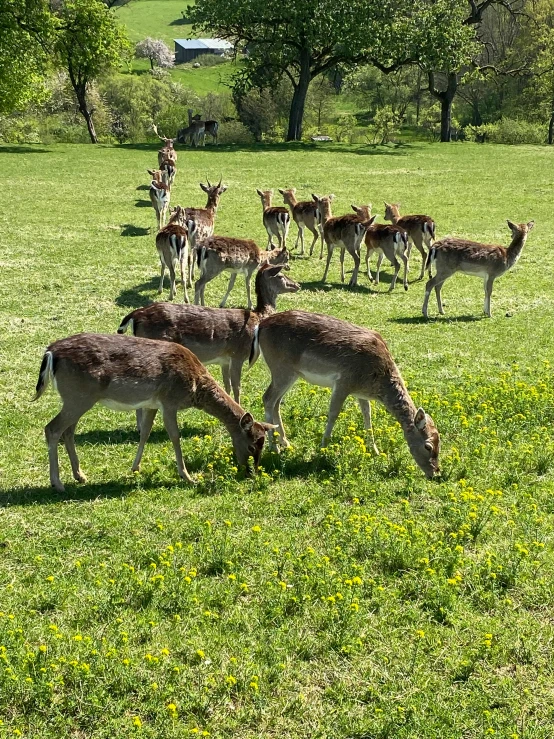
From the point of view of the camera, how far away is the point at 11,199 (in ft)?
86.5

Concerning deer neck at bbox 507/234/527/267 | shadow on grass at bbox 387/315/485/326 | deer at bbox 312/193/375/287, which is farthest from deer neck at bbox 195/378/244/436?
deer at bbox 312/193/375/287

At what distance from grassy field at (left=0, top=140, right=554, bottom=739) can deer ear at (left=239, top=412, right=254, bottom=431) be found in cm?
40

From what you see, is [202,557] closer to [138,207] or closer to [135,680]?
[135,680]

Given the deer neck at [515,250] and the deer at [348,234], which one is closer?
the deer neck at [515,250]

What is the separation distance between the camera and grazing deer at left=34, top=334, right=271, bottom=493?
25.3ft

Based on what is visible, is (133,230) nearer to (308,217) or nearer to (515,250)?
(308,217)

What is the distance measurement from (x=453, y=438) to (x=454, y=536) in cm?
253

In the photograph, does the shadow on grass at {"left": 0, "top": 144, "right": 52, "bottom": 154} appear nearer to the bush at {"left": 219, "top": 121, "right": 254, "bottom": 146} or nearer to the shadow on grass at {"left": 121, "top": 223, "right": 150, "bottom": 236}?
the bush at {"left": 219, "top": 121, "right": 254, "bottom": 146}

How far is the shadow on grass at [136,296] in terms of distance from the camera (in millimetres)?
15664

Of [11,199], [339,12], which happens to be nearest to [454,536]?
[11,199]

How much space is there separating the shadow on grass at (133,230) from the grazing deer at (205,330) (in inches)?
498

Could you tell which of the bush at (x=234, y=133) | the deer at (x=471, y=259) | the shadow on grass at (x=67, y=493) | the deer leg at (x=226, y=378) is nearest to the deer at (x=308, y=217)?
the deer at (x=471, y=259)

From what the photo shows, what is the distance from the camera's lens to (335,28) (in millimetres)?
38969

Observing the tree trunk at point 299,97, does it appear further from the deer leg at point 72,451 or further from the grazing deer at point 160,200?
the deer leg at point 72,451
